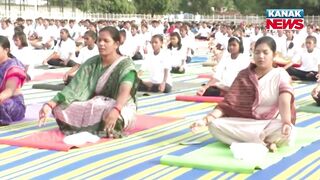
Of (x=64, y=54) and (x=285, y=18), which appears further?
(x=64, y=54)

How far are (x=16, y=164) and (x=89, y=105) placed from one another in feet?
3.49

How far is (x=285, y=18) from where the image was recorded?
10.7 metres

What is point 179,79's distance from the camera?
34.3 ft

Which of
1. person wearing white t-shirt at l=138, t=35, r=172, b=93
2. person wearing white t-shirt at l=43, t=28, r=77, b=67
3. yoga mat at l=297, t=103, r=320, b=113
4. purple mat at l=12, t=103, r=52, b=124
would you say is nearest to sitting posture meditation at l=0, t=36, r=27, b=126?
purple mat at l=12, t=103, r=52, b=124

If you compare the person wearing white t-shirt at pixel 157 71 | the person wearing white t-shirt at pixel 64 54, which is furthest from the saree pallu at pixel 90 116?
the person wearing white t-shirt at pixel 64 54

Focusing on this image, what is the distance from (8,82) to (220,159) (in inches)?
89.2

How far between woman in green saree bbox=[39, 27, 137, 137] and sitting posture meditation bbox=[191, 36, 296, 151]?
30.9 inches

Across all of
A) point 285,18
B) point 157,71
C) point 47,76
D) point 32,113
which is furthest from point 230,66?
point 47,76

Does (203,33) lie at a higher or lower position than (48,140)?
higher

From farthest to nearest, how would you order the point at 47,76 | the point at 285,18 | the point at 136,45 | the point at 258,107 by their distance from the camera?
the point at 136,45 < the point at 285,18 < the point at 47,76 < the point at 258,107

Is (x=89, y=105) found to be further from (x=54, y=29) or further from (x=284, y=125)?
(x=54, y=29)

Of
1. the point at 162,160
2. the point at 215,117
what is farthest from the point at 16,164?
the point at 215,117

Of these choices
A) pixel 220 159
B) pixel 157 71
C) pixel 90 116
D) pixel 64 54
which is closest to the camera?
pixel 220 159

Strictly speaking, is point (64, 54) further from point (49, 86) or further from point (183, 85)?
point (183, 85)
